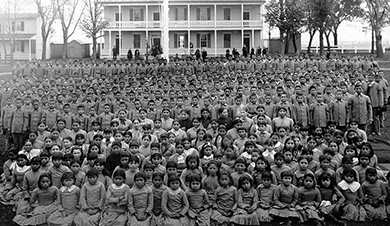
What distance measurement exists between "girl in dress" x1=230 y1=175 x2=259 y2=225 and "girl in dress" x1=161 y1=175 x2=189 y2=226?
85 centimetres

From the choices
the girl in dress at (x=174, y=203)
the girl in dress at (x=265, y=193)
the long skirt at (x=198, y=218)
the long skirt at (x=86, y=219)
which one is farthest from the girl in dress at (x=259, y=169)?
the long skirt at (x=86, y=219)

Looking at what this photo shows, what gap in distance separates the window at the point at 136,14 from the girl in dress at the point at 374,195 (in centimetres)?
3961

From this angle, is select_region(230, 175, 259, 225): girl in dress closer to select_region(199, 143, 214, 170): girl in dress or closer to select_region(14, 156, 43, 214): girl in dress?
select_region(199, 143, 214, 170): girl in dress

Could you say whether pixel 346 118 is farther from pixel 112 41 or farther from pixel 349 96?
pixel 112 41

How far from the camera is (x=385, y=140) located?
1420 cm

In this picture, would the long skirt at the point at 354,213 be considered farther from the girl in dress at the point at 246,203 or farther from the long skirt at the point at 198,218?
the long skirt at the point at 198,218

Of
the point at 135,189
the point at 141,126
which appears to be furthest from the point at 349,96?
the point at 135,189

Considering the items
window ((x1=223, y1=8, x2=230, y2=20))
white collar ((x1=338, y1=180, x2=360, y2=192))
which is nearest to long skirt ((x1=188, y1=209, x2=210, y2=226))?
white collar ((x1=338, y1=180, x2=360, y2=192))

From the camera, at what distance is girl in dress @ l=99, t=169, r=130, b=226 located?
821 cm

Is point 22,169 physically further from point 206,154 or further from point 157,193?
point 206,154

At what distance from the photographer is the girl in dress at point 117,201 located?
8.21 m

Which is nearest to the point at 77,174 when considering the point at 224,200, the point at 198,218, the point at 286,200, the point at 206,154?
the point at 198,218

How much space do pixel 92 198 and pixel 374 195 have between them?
490 centimetres

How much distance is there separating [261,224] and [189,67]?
17.8 metres
